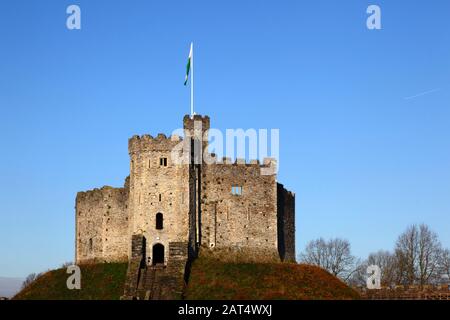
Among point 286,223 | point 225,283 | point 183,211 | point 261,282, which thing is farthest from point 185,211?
point 286,223

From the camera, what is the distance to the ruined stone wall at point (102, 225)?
10694cm

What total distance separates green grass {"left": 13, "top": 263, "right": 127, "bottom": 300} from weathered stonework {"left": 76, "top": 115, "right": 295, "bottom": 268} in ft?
6.04

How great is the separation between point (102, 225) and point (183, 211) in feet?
32.8

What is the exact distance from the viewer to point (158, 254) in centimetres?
10306

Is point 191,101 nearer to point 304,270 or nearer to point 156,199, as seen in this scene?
point 156,199

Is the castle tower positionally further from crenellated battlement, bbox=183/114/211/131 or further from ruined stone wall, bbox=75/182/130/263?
ruined stone wall, bbox=75/182/130/263

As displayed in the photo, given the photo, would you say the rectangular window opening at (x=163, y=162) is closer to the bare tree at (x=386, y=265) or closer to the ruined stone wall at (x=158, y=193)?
the ruined stone wall at (x=158, y=193)

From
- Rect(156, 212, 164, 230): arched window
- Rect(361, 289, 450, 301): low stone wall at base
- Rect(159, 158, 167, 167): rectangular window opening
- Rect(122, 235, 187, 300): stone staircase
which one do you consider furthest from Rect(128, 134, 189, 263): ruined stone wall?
Rect(361, 289, 450, 301): low stone wall at base

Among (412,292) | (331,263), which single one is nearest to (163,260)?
(412,292)

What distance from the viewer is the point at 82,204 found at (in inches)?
4414

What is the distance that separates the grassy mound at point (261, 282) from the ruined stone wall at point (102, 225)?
29.6 feet

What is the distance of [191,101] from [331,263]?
1447 inches

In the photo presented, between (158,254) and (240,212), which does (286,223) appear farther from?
(158,254)

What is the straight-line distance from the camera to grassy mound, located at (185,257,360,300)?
9344cm
